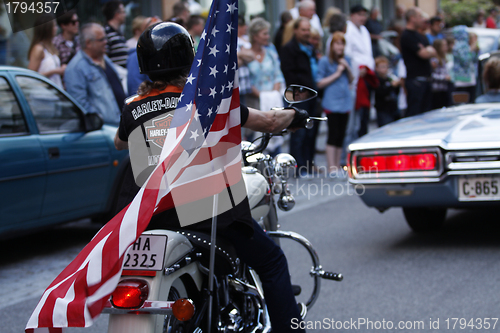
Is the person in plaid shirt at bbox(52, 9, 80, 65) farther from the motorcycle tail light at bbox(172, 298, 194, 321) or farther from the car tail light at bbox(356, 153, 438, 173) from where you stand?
the motorcycle tail light at bbox(172, 298, 194, 321)

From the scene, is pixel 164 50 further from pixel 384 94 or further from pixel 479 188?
pixel 384 94

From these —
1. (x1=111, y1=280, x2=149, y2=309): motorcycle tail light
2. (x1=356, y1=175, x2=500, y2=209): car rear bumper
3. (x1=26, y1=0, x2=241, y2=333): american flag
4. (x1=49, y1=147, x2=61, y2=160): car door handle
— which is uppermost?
(x1=26, y1=0, x2=241, y2=333): american flag

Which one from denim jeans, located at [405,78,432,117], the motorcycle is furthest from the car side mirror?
denim jeans, located at [405,78,432,117]

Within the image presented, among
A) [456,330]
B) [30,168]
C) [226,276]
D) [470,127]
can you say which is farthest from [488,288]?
[30,168]

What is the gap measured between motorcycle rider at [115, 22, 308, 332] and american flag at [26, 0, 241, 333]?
16 cm

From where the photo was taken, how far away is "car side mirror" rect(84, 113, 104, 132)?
571 centimetres

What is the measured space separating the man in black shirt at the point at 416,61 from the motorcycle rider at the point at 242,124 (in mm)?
7335

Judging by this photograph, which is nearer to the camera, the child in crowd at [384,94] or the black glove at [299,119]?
the black glove at [299,119]

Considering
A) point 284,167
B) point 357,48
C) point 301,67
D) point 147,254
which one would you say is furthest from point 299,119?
point 357,48

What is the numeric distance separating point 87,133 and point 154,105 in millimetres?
3441

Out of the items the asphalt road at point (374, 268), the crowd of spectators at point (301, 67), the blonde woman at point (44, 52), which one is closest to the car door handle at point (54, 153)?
the asphalt road at point (374, 268)

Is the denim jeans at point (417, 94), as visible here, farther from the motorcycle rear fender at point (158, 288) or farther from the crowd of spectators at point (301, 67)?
the motorcycle rear fender at point (158, 288)

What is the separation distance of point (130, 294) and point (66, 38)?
641 cm

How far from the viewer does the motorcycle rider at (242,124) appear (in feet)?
8.29
